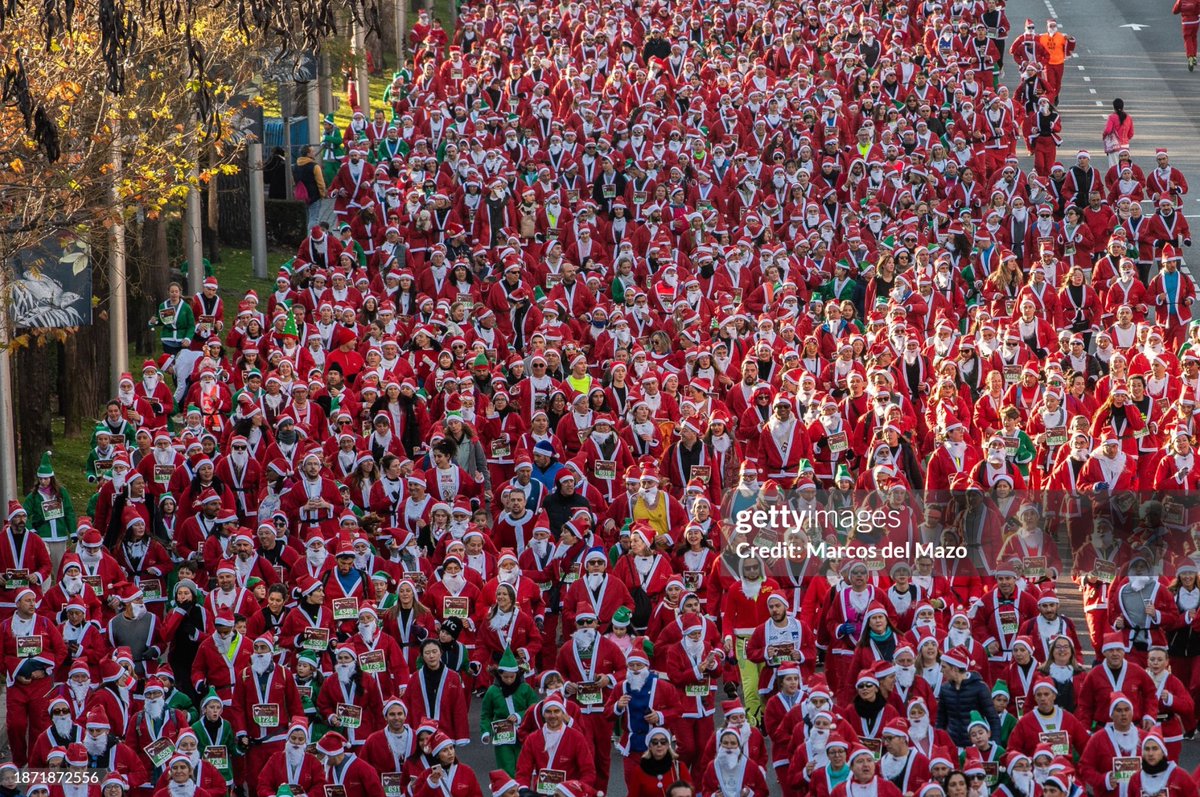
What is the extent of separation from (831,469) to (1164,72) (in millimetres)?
28851

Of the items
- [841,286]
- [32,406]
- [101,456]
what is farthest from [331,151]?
[101,456]

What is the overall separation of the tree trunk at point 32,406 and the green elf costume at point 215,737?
10.1m

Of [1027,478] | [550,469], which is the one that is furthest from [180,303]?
[1027,478]

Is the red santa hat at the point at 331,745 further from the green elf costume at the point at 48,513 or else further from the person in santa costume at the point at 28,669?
the green elf costume at the point at 48,513

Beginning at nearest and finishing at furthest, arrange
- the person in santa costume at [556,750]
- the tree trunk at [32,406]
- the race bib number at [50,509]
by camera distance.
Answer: the person in santa costume at [556,750]
the race bib number at [50,509]
the tree trunk at [32,406]

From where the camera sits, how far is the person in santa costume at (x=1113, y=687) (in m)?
15.5

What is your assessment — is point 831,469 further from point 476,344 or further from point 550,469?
point 476,344

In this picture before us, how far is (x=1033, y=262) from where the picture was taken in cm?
2741

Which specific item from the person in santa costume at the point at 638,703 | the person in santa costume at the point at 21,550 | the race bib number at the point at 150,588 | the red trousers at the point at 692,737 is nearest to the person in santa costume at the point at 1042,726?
the red trousers at the point at 692,737

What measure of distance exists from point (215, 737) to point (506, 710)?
205 centimetres

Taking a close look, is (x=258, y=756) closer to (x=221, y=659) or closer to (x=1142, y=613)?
(x=221, y=659)

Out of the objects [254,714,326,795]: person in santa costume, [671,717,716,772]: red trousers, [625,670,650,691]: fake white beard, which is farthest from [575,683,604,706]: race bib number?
[254,714,326,795]: person in santa costume

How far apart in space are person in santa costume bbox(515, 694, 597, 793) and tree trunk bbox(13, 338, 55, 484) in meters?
12.0

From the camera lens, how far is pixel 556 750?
14914 millimetres
